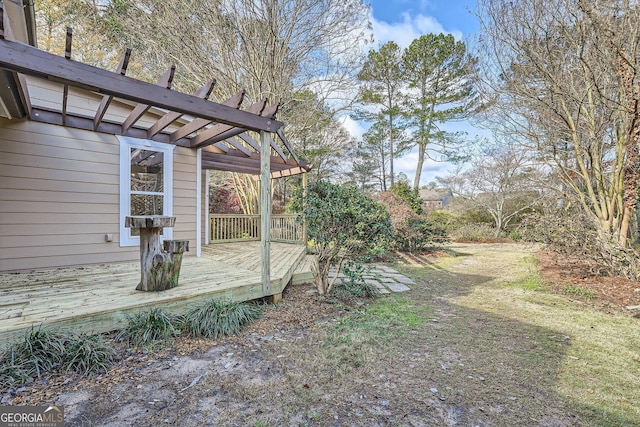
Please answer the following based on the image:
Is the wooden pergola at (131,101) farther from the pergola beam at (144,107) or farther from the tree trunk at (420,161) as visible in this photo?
the tree trunk at (420,161)

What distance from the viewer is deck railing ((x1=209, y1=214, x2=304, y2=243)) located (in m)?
7.80

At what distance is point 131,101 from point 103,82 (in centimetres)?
130

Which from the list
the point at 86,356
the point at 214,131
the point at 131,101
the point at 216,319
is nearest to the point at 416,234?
the point at 214,131

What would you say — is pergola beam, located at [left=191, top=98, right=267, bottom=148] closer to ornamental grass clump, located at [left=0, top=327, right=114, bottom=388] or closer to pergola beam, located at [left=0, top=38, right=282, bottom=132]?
pergola beam, located at [left=0, top=38, right=282, bottom=132]

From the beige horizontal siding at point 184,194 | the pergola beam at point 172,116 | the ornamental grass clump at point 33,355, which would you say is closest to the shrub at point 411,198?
the beige horizontal siding at point 184,194

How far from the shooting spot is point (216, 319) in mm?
2936

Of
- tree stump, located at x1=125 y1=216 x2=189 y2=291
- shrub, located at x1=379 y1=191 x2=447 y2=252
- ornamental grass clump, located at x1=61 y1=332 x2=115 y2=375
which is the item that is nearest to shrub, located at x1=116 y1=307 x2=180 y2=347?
ornamental grass clump, located at x1=61 y1=332 x2=115 y2=375

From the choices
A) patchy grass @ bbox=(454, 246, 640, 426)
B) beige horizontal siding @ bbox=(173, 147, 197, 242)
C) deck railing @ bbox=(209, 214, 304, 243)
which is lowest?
patchy grass @ bbox=(454, 246, 640, 426)

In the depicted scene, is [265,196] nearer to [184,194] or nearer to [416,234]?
[184,194]

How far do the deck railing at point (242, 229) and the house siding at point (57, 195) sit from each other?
3.23 metres

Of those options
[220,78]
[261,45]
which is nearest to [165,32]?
[220,78]

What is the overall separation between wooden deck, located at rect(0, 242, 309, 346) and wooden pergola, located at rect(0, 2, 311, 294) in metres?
0.54

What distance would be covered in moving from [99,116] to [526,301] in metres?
6.42

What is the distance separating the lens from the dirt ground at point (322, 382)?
1785 mm
